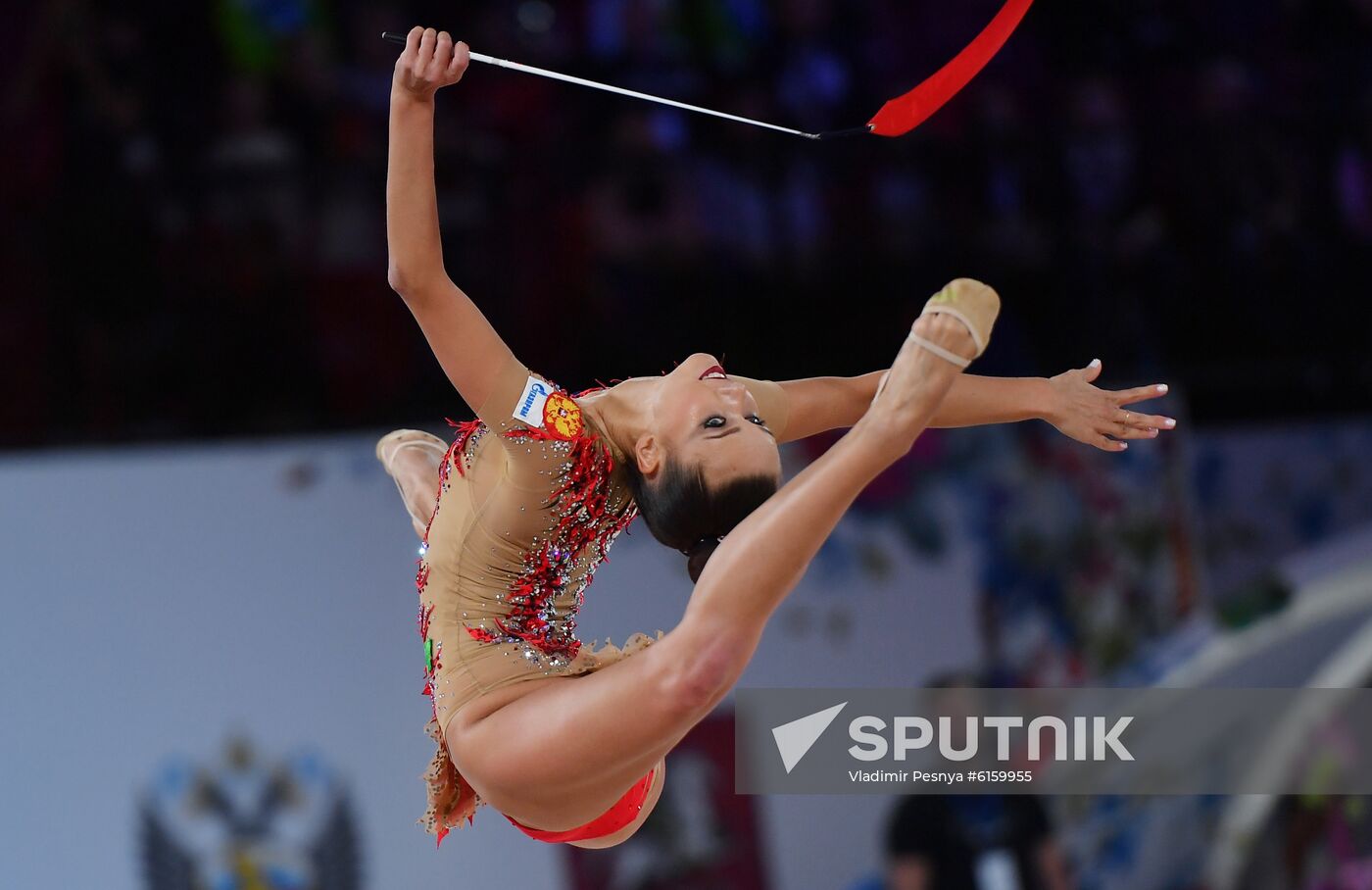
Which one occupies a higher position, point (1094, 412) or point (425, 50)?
point (425, 50)

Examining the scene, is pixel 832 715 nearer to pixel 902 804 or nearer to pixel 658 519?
pixel 902 804

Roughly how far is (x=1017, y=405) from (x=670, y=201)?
196 centimetres

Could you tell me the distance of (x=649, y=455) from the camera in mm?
2211

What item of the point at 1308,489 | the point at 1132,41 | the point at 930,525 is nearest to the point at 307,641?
the point at 930,525

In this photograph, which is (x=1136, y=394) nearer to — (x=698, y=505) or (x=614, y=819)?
(x=698, y=505)

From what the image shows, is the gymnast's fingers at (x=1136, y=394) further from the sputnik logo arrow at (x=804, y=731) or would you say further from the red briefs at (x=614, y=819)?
the sputnik logo arrow at (x=804, y=731)

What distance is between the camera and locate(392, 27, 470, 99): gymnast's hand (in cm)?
206

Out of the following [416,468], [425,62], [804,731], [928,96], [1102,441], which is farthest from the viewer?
[804,731]

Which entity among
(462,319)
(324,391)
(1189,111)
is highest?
(1189,111)

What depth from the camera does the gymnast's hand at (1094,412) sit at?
2.37m

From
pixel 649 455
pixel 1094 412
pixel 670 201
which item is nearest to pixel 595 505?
pixel 649 455

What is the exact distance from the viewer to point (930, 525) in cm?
420

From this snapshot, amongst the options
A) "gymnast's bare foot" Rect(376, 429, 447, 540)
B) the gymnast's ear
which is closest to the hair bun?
the gymnast's ear

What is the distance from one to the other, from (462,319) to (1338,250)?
3250 mm
